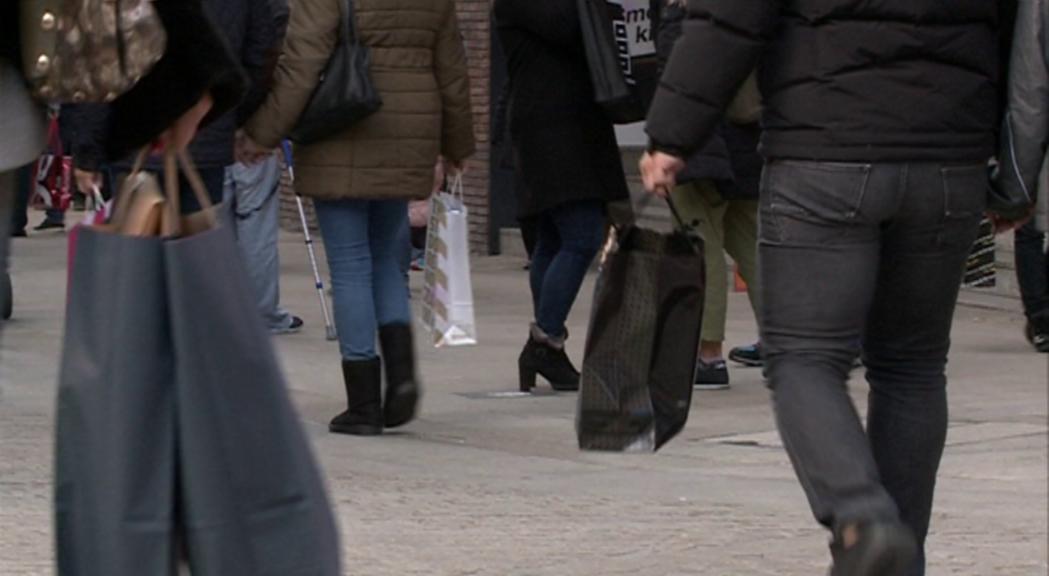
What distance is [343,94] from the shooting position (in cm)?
754

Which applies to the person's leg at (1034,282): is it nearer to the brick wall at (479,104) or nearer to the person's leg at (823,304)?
the person's leg at (823,304)

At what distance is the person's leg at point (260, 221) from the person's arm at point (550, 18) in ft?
9.48

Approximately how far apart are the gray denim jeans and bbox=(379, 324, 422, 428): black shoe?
3400mm

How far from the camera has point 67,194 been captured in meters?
19.9

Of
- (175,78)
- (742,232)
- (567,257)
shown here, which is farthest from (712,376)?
(175,78)

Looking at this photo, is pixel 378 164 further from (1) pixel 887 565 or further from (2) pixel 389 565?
(1) pixel 887 565

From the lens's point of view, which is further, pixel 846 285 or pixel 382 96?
pixel 382 96

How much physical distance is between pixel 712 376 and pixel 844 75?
4.76 metres

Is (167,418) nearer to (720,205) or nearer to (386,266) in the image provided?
(386,266)

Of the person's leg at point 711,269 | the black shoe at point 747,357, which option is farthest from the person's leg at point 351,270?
the black shoe at point 747,357

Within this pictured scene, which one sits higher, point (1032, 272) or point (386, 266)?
point (386, 266)

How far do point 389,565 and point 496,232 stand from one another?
10839 mm

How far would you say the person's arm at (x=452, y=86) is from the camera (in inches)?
312

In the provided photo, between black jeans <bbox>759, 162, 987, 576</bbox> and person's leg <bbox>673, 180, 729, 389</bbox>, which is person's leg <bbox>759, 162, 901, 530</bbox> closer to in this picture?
black jeans <bbox>759, 162, 987, 576</bbox>
